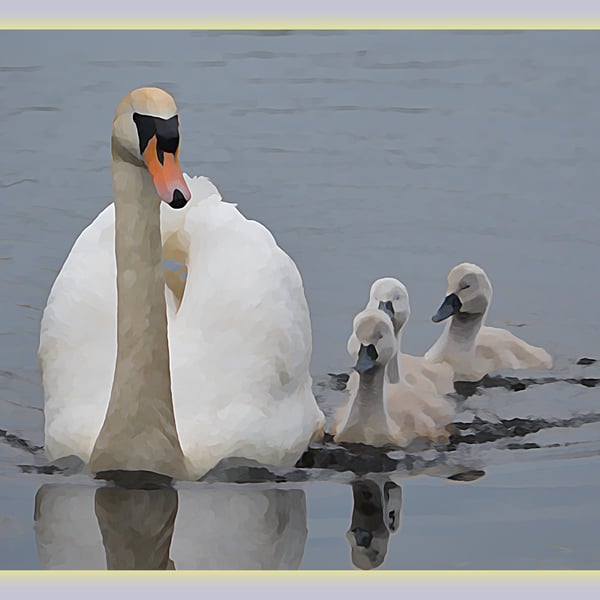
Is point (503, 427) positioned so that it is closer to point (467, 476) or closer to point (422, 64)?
point (467, 476)

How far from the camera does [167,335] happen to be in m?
5.28

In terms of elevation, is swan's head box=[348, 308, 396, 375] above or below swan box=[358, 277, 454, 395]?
below

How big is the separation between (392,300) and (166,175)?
1.12 metres

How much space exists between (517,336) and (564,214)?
1.57ft

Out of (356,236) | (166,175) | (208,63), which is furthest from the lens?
(356,236)

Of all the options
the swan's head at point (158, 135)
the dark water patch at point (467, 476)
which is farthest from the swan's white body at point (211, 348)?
the swan's head at point (158, 135)

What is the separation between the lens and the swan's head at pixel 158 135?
16.3ft

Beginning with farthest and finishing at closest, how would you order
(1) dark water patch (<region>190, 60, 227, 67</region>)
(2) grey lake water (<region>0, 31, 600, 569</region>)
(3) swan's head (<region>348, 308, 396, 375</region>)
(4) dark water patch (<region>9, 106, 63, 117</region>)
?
(4) dark water patch (<region>9, 106, 63, 117</region>)
(1) dark water patch (<region>190, 60, 227, 67</region>)
(3) swan's head (<region>348, 308, 396, 375</region>)
(2) grey lake water (<region>0, 31, 600, 569</region>)

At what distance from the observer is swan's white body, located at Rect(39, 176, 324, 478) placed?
530 centimetres

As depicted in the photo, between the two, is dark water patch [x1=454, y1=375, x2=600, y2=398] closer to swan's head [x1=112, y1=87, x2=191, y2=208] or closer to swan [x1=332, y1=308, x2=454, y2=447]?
swan [x1=332, y1=308, x2=454, y2=447]

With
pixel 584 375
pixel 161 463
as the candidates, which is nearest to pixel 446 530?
pixel 161 463

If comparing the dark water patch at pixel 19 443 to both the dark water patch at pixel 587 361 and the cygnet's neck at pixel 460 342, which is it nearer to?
the cygnet's neck at pixel 460 342

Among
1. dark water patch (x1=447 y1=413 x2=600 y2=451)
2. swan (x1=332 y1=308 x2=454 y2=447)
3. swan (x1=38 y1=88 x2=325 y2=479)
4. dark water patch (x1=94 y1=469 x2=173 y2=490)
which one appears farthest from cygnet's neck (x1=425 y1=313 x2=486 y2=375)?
dark water patch (x1=94 y1=469 x2=173 y2=490)

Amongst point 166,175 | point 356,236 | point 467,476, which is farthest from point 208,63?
point 467,476
